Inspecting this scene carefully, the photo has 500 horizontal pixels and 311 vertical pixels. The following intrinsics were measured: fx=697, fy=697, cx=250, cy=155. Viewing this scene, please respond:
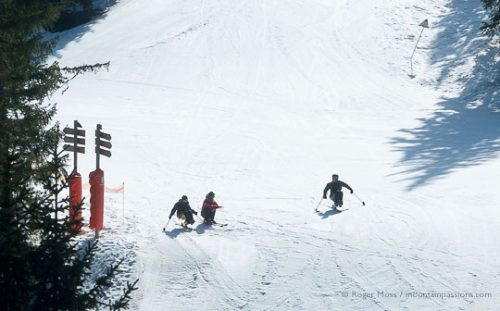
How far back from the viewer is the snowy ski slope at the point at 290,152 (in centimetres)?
1514

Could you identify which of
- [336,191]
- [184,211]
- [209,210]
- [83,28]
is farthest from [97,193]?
[83,28]

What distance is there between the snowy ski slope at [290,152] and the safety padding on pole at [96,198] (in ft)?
1.58

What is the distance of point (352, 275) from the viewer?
595 inches

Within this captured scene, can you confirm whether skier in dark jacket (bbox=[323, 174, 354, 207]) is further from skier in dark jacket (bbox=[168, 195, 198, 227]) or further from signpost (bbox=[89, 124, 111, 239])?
signpost (bbox=[89, 124, 111, 239])

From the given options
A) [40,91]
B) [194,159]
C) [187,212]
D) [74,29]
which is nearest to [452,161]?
[194,159]

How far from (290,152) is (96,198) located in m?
12.2

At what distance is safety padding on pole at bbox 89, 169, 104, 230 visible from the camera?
16.5 m

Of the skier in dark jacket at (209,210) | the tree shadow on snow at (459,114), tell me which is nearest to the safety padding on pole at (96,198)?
the skier in dark jacket at (209,210)

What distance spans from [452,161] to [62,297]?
21843 millimetres

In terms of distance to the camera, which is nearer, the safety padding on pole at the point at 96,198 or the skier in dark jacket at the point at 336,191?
the safety padding on pole at the point at 96,198

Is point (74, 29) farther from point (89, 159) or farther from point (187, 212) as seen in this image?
point (187, 212)

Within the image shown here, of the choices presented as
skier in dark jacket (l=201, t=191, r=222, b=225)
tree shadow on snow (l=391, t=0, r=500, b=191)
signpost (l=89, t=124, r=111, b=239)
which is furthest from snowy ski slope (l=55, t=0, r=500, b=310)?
signpost (l=89, t=124, r=111, b=239)

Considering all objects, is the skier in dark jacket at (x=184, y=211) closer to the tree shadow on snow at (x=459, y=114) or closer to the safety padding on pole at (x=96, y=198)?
the safety padding on pole at (x=96, y=198)

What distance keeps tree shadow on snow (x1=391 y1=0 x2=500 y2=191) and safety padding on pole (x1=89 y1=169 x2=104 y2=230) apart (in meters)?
10.1
